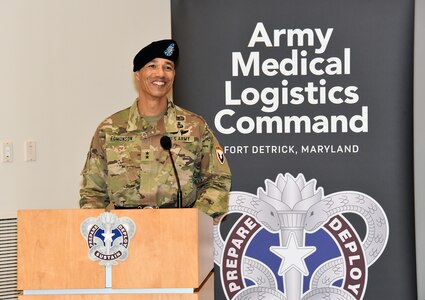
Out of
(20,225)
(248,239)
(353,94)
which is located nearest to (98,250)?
(20,225)

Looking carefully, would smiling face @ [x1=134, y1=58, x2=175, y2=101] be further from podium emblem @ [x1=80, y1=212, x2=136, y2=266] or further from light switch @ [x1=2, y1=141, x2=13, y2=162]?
light switch @ [x1=2, y1=141, x2=13, y2=162]

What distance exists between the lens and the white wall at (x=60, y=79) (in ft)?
13.6

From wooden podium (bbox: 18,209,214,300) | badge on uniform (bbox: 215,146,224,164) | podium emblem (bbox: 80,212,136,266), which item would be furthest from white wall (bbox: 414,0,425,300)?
podium emblem (bbox: 80,212,136,266)

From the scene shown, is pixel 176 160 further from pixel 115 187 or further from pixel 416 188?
pixel 416 188

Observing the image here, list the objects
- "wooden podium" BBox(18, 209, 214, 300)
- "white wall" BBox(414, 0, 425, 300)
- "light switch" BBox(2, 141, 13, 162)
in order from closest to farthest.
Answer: "wooden podium" BBox(18, 209, 214, 300) < "white wall" BBox(414, 0, 425, 300) < "light switch" BBox(2, 141, 13, 162)

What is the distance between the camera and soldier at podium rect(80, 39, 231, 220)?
3160 mm

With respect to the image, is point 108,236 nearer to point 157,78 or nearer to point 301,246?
point 157,78

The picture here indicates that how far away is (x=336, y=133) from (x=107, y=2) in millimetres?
1673

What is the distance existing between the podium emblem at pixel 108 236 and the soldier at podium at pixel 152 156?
0.78m

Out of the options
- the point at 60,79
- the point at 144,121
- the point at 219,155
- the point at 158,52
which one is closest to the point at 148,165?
the point at 144,121

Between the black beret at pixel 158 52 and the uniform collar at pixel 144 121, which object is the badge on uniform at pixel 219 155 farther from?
the black beret at pixel 158 52

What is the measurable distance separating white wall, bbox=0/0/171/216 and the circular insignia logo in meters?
1.13

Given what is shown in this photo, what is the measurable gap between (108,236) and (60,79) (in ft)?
7.47

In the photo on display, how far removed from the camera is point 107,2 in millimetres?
4641
